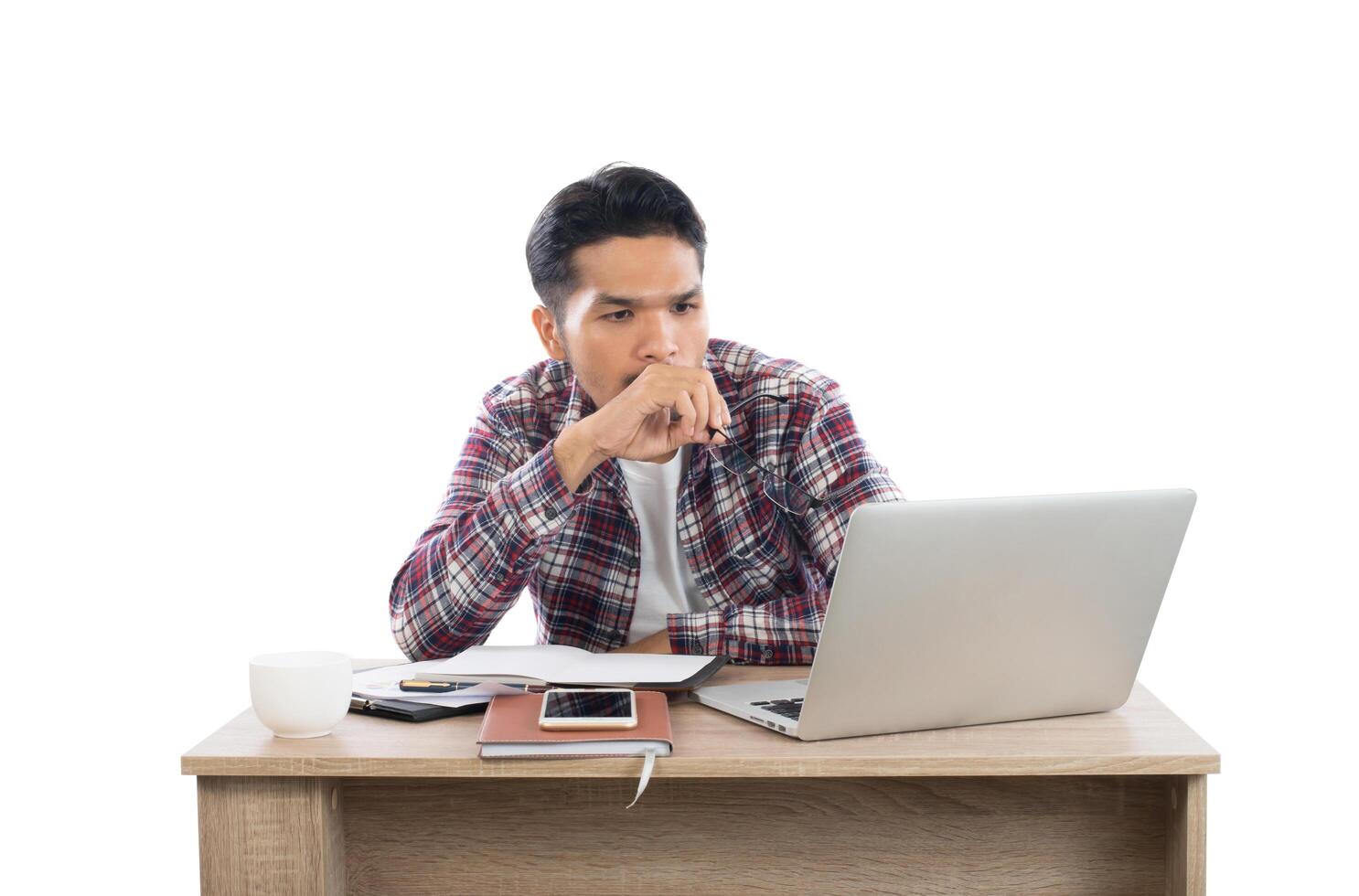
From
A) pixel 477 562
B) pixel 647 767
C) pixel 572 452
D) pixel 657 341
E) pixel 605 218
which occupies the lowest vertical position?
pixel 647 767

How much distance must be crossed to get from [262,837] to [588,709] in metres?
0.37

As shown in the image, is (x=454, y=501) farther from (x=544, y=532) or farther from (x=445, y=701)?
(x=445, y=701)

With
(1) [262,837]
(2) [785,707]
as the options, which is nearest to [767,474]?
(2) [785,707]

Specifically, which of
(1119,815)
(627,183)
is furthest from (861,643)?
(627,183)

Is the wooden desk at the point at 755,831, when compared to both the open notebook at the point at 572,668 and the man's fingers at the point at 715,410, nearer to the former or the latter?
the open notebook at the point at 572,668

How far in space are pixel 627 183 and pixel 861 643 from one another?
111 cm

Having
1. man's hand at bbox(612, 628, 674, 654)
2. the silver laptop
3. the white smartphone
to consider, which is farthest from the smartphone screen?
man's hand at bbox(612, 628, 674, 654)

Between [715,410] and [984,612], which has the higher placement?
[715,410]

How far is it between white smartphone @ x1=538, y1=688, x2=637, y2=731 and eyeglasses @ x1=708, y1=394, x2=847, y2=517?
0.77 meters

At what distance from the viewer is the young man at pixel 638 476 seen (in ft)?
5.95

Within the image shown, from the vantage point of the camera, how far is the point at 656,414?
1907 mm

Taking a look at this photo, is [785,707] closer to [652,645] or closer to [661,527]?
[652,645]

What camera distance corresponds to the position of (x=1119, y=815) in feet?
4.57

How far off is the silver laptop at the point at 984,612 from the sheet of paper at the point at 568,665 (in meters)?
0.13
